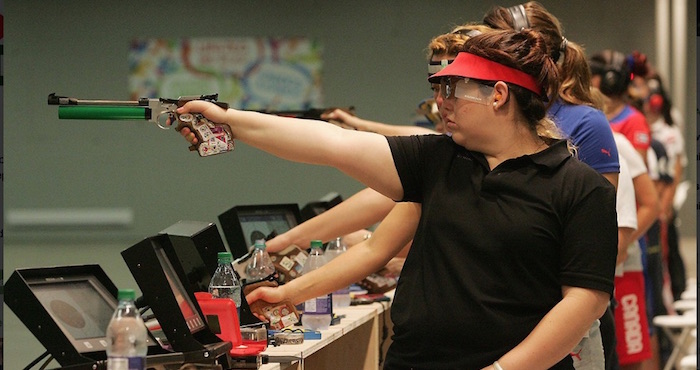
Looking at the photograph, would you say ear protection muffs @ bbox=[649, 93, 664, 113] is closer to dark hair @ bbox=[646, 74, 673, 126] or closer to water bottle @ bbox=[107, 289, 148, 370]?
dark hair @ bbox=[646, 74, 673, 126]

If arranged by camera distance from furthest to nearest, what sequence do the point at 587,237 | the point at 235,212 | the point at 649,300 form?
1. the point at 649,300
2. the point at 235,212
3. the point at 587,237

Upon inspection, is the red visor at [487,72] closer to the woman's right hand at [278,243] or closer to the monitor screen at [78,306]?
the monitor screen at [78,306]

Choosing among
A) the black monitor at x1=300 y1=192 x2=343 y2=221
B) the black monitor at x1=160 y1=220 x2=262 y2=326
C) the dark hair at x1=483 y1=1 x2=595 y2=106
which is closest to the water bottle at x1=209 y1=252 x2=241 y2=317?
the black monitor at x1=160 y1=220 x2=262 y2=326

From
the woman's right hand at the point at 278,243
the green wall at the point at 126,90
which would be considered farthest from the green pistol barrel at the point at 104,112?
the green wall at the point at 126,90

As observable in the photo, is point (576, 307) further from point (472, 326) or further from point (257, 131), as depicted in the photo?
point (257, 131)

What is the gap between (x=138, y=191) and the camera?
11359 millimetres

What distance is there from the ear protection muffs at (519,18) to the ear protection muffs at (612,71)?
2.26m

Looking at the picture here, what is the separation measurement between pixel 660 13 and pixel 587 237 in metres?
9.78

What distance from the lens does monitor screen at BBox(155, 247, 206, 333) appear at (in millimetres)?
2654

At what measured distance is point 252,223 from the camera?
4.52m

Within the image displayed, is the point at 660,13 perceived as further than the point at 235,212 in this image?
Yes

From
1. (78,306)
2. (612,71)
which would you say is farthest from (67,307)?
(612,71)

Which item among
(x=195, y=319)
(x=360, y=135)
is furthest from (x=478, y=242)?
(x=195, y=319)

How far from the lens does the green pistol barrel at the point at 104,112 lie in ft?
8.00
